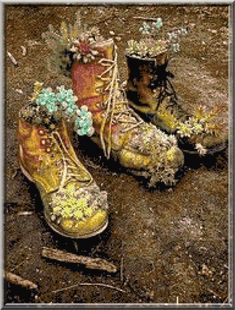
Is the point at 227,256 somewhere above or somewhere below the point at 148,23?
below

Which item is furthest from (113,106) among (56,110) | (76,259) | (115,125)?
(76,259)

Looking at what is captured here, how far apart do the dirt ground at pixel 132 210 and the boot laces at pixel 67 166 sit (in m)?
0.03

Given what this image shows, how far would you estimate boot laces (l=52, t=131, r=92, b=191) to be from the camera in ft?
6.61

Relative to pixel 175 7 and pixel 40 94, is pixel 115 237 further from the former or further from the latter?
pixel 175 7

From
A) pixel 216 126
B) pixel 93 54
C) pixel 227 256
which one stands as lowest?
pixel 227 256

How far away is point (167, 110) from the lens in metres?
2.12

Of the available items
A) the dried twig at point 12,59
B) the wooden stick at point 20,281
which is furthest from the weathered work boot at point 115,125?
the wooden stick at point 20,281

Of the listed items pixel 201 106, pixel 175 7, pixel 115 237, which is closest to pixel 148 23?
pixel 175 7

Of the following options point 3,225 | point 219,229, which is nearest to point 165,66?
point 219,229

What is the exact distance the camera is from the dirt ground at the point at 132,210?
2012 millimetres

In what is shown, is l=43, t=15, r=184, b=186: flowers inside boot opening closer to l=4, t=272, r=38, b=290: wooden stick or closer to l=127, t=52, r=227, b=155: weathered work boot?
l=127, t=52, r=227, b=155: weathered work boot

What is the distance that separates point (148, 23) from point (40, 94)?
1.04 ft

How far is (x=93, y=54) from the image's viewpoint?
79.7 inches

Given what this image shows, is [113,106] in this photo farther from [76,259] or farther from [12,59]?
[76,259]
